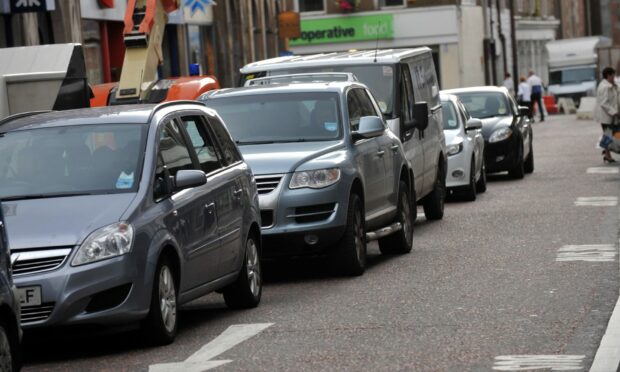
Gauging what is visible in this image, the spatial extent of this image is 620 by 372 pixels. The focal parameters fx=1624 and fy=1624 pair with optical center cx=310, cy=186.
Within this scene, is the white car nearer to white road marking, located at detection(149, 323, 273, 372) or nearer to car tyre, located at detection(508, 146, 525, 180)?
car tyre, located at detection(508, 146, 525, 180)

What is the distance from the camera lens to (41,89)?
57.4ft

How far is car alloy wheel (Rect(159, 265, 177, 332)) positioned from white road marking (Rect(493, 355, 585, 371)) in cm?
223

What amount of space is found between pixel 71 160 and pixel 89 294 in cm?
144

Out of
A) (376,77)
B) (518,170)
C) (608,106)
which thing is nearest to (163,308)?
(376,77)

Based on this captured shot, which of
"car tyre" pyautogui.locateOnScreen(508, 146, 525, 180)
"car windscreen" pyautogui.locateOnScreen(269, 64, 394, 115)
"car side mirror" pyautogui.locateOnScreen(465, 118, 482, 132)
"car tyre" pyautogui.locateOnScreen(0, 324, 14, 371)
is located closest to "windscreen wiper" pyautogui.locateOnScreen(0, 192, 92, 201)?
"car tyre" pyautogui.locateOnScreen(0, 324, 14, 371)

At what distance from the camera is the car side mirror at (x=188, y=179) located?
A: 34.6 feet

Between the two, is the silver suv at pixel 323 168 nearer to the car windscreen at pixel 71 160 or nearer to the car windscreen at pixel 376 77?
the car windscreen at pixel 376 77

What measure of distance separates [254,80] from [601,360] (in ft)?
29.1

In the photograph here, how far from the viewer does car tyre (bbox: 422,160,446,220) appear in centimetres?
1995

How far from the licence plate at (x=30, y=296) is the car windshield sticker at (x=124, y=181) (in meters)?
1.16

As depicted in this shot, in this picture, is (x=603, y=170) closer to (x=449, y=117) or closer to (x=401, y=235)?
(x=449, y=117)

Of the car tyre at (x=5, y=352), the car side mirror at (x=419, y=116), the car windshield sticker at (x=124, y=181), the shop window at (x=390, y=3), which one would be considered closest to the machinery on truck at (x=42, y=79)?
the car side mirror at (x=419, y=116)

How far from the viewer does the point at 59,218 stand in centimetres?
983

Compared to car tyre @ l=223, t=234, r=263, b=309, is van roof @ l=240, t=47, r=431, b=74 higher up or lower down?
higher up
